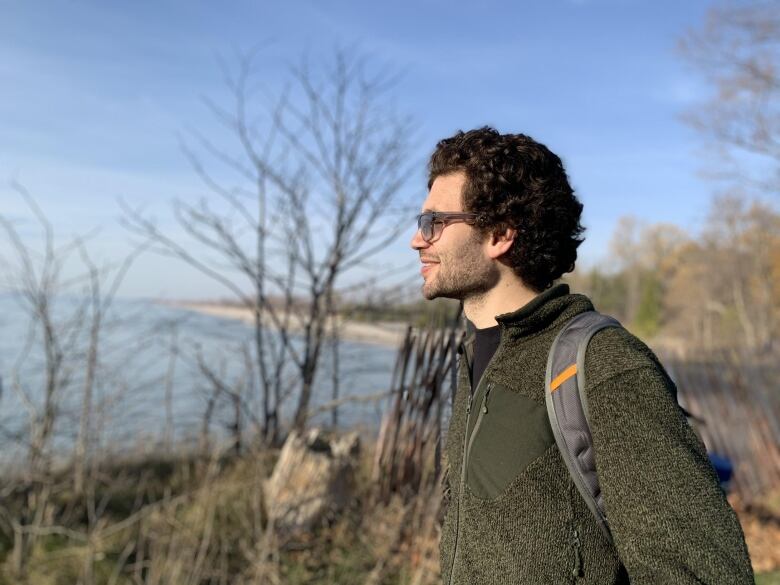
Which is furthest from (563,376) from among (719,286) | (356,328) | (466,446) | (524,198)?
(719,286)

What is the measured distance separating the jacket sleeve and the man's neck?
433mm

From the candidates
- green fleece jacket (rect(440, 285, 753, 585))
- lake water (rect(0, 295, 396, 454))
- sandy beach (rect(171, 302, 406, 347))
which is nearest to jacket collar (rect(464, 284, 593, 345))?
green fleece jacket (rect(440, 285, 753, 585))

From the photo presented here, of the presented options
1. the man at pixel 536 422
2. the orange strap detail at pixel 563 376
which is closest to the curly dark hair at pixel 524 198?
the man at pixel 536 422

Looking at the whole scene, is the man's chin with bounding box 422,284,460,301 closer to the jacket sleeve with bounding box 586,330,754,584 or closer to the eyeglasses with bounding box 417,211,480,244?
the eyeglasses with bounding box 417,211,480,244

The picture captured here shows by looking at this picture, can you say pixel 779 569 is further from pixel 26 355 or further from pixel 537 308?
pixel 26 355

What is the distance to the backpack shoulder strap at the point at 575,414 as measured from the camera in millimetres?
1310

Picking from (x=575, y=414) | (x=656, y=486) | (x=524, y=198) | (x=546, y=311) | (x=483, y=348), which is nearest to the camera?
(x=656, y=486)

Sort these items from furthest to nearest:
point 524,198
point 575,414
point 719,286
→ point 719,286 < point 524,198 < point 575,414

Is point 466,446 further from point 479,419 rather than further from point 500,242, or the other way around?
point 500,242

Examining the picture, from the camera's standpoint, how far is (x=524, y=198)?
1.69 meters

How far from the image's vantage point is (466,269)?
66.7 inches

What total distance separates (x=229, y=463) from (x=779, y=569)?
15.8 feet

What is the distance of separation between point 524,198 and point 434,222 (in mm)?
231

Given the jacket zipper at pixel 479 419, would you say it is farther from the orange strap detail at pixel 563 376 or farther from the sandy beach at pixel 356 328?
the sandy beach at pixel 356 328
